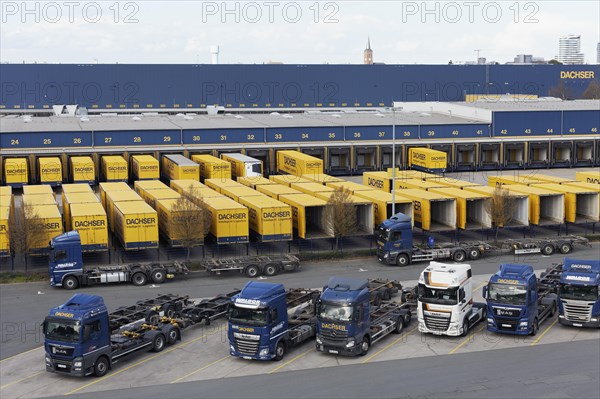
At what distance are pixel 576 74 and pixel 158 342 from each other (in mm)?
99430

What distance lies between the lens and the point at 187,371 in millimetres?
22109

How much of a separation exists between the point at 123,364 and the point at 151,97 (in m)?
74.7

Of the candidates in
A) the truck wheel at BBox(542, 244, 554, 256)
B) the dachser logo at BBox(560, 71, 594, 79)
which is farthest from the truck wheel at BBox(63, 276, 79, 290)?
the dachser logo at BBox(560, 71, 594, 79)

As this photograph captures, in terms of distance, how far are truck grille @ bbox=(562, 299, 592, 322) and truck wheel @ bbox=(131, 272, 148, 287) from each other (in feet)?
53.3

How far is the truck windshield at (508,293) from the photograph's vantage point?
24125 millimetres

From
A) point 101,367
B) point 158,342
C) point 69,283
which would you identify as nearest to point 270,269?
Result: point 69,283

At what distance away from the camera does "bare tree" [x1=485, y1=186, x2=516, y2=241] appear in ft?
127

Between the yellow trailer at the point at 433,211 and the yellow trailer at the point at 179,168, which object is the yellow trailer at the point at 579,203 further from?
the yellow trailer at the point at 179,168

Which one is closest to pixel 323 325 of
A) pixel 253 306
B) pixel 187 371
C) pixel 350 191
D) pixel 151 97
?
pixel 253 306

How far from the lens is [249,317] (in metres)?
22.2

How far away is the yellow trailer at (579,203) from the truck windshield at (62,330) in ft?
90.7

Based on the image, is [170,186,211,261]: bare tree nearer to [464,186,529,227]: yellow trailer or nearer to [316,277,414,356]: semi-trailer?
[316,277,414,356]: semi-trailer

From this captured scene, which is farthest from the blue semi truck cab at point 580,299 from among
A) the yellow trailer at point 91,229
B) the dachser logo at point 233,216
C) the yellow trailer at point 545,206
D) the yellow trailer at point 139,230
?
the yellow trailer at point 91,229

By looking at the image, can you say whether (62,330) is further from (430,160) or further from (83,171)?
(430,160)
